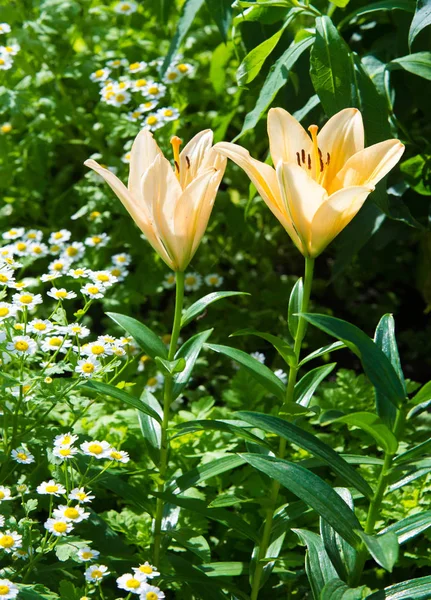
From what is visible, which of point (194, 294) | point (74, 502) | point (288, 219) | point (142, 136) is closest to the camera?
point (288, 219)

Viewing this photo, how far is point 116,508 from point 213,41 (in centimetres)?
154

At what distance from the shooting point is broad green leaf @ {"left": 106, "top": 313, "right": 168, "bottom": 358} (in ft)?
4.85

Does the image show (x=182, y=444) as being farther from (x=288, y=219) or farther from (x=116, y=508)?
(x=288, y=219)

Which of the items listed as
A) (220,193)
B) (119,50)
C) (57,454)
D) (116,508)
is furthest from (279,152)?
(119,50)

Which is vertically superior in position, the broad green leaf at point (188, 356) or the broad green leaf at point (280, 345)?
the broad green leaf at point (280, 345)

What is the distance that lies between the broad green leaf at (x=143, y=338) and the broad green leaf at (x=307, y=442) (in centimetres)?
29

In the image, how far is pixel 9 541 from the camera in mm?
1354

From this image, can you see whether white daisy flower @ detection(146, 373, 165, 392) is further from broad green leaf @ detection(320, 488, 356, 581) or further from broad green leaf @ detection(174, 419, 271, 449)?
broad green leaf @ detection(320, 488, 356, 581)

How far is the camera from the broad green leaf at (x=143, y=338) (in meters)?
1.48

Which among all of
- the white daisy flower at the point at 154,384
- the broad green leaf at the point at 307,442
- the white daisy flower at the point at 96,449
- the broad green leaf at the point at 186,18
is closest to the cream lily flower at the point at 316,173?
the broad green leaf at the point at 307,442

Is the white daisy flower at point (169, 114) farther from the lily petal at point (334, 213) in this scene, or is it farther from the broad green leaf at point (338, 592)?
the broad green leaf at point (338, 592)

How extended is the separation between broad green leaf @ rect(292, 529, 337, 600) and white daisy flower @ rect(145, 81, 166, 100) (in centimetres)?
145

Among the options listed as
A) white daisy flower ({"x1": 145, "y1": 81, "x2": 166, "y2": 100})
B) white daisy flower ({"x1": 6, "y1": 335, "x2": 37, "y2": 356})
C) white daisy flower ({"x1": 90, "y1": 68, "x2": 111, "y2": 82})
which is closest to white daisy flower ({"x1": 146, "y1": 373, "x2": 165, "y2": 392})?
white daisy flower ({"x1": 6, "y1": 335, "x2": 37, "y2": 356})

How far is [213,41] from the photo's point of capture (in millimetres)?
2805
